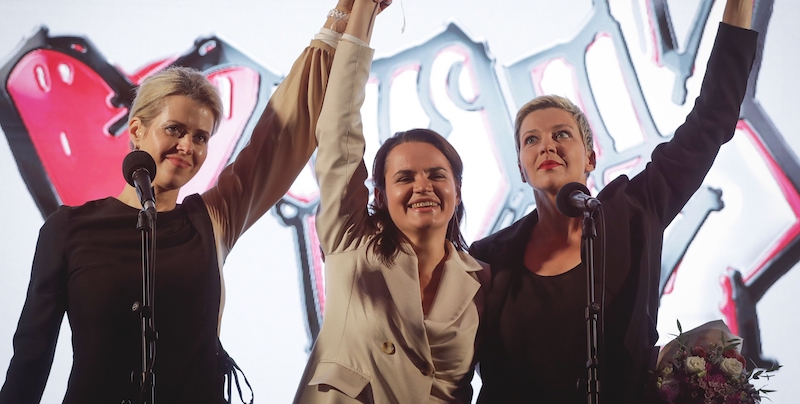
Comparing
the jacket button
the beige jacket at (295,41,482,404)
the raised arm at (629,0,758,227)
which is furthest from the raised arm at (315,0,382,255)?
the raised arm at (629,0,758,227)

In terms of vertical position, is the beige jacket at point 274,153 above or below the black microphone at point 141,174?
above

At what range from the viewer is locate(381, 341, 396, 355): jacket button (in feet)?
6.66

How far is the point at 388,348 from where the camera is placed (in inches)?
80.0

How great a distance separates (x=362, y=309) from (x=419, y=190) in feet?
1.17

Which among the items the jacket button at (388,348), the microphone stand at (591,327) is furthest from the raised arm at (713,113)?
the jacket button at (388,348)

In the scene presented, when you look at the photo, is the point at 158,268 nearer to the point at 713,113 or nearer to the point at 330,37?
the point at 330,37

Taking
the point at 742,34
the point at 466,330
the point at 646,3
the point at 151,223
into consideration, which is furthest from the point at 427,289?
the point at 646,3

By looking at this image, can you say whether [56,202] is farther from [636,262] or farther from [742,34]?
[742,34]

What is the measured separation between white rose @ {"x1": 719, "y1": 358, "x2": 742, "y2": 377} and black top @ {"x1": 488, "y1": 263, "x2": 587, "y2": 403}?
0.36 metres

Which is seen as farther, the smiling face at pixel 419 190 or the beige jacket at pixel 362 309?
the smiling face at pixel 419 190

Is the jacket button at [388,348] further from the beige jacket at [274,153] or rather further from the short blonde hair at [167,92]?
the short blonde hair at [167,92]

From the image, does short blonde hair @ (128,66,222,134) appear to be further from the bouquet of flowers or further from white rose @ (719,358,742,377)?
white rose @ (719,358,742,377)

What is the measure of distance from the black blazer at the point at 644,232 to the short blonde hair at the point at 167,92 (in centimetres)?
96

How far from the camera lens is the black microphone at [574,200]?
6.09 ft
